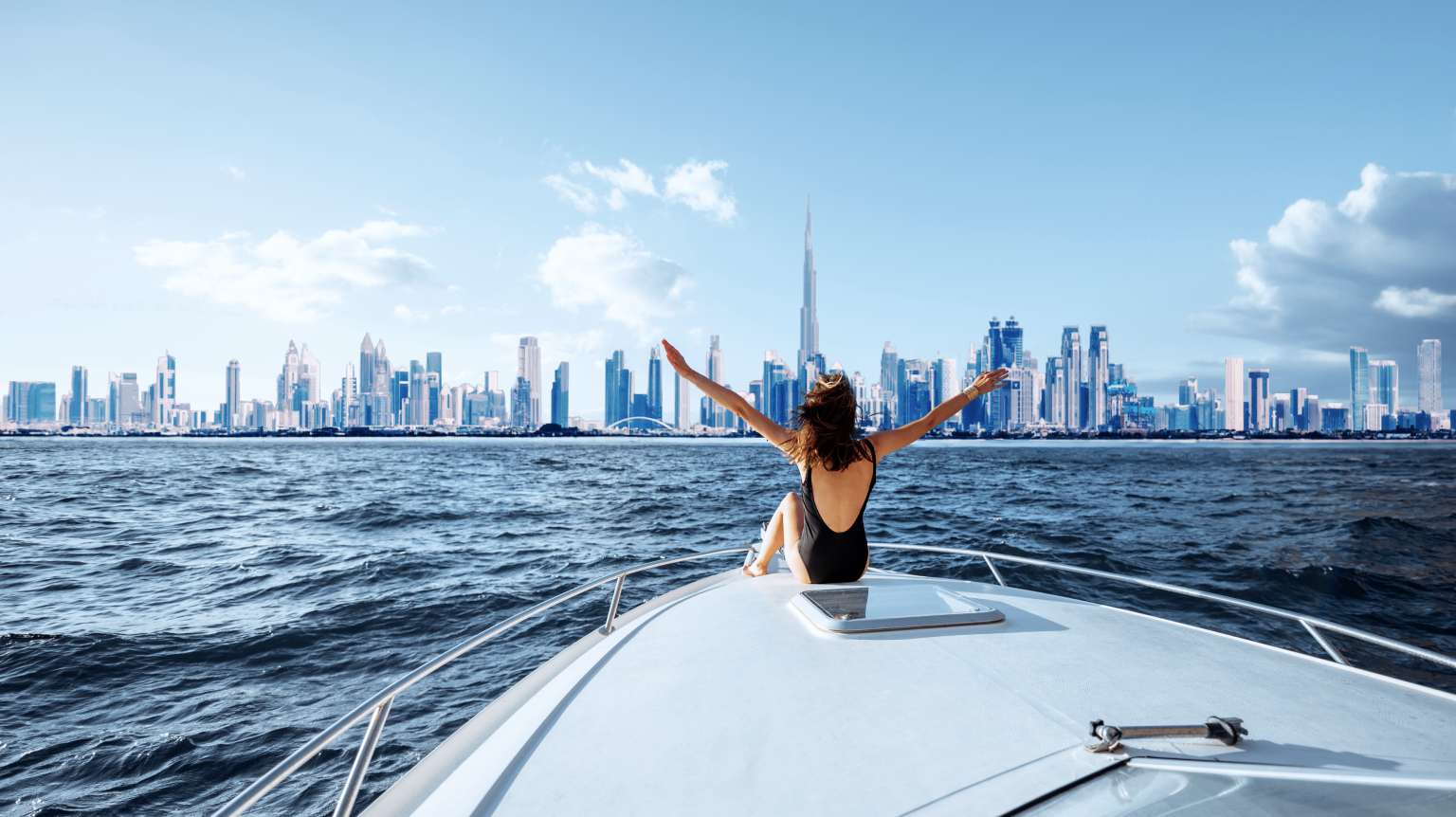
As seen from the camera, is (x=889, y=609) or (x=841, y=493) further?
(x=841, y=493)

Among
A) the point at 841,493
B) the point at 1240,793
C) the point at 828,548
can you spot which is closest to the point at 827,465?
the point at 841,493

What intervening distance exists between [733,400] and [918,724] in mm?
2012

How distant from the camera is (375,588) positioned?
323 inches

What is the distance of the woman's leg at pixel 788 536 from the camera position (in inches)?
137

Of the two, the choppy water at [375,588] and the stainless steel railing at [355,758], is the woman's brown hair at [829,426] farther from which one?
the choppy water at [375,588]

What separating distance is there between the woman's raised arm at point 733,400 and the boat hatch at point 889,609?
89 centimetres

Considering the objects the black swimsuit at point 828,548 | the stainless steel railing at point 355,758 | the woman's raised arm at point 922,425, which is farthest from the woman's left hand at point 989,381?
the stainless steel railing at point 355,758

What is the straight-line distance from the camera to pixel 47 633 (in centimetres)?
655

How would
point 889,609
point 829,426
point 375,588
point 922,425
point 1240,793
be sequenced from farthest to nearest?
point 375,588 < point 922,425 < point 829,426 < point 889,609 < point 1240,793

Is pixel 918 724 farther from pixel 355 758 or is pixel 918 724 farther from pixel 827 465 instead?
pixel 355 758

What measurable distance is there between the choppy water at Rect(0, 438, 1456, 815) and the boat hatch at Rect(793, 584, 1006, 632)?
3.33 m

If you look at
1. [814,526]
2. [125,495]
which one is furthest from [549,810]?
[125,495]

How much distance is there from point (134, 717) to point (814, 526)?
5717 millimetres

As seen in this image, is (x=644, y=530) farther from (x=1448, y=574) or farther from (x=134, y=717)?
(x=1448, y=574)
